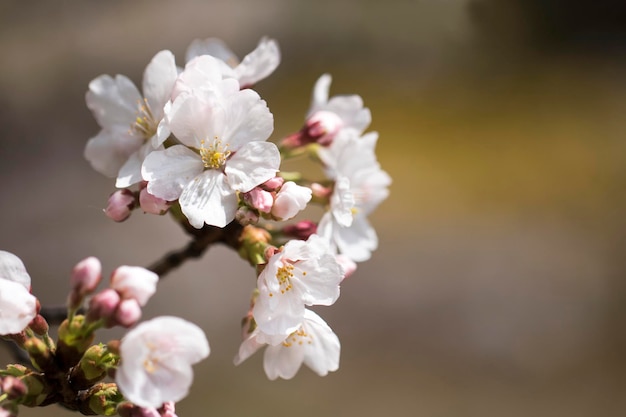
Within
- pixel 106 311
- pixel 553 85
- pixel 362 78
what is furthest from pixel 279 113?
pixel 106 311

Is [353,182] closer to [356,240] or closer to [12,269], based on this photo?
[356,240]

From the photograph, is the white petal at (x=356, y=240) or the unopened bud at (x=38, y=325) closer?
the unopened bud at (x=38, y=325)

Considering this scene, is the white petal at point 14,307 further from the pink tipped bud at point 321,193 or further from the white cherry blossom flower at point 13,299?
the pink tipped bud at point 321,193

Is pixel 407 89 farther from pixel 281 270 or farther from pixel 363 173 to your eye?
pixel 281 270

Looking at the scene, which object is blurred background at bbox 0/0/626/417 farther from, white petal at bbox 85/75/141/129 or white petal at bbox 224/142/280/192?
white petal at bbox 224/142/280/192

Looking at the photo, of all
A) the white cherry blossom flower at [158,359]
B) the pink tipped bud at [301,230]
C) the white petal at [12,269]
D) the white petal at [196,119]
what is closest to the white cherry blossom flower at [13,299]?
the white petal at [12,269]

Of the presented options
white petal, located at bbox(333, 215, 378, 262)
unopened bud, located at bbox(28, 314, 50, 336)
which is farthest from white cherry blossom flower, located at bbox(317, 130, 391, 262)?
unopened bud, located at bbox(28, 314, 50, 336)

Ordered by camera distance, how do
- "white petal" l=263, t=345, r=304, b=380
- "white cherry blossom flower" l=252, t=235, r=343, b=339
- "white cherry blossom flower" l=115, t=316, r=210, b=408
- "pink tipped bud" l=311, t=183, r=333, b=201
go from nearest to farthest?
"white cherry blossom flower" l=115, t=316, r=210, b=408 < "white cherry blossom flower" l=252, t=235, r=343, b=339 < "white petal" l=263, t=345, r=304, b=380 < "pink tipped bud" l=311, t=183, r=333, b=201
